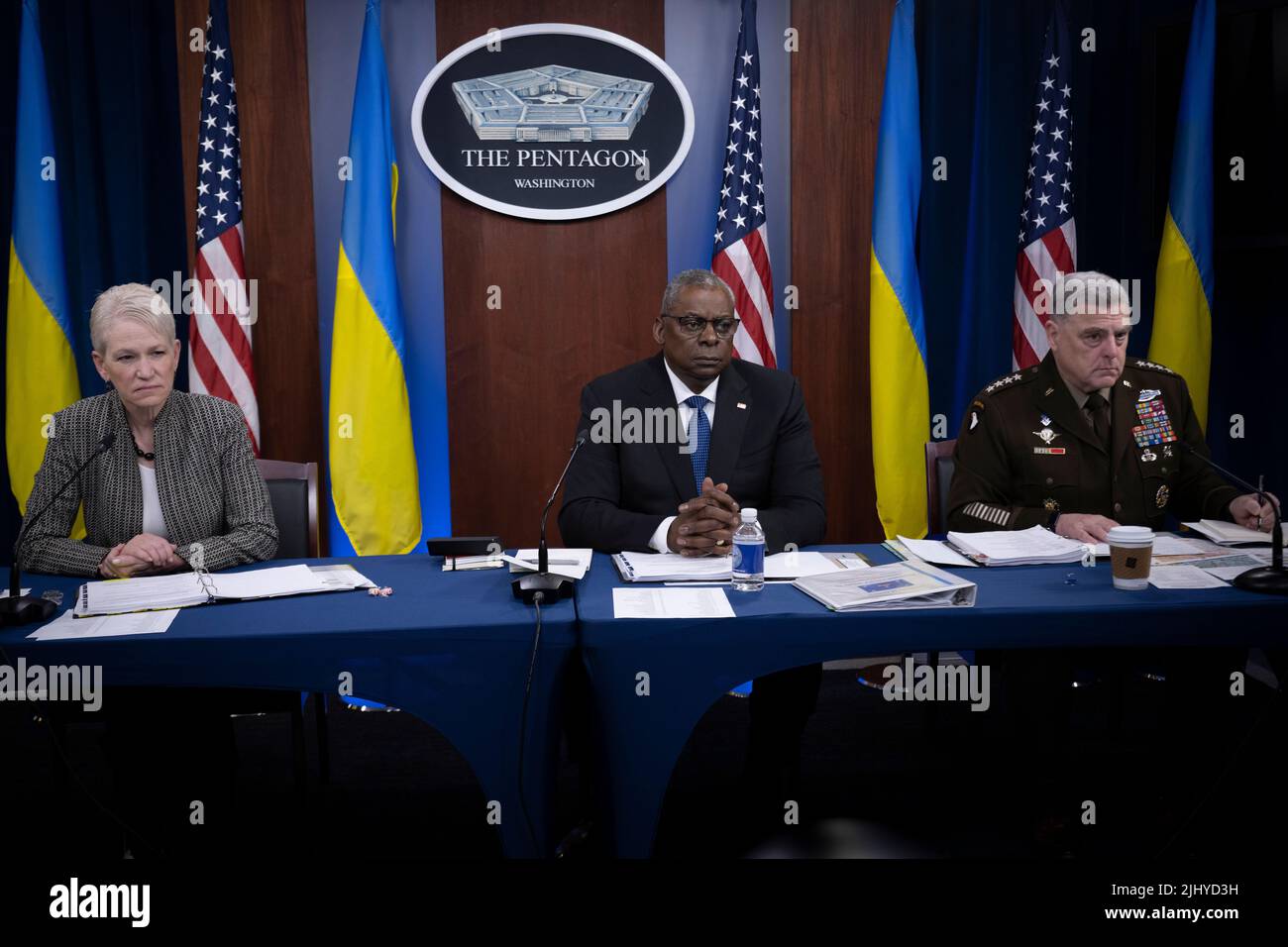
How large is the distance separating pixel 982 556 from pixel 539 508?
7.31 ft

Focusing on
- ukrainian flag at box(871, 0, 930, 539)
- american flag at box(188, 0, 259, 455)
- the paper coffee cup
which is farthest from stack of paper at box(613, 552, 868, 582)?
american flag at box(188, 0, 259, 455)

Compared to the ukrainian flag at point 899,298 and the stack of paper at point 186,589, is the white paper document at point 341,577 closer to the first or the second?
the stack of paper at point 186,589

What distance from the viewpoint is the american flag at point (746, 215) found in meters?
3.72

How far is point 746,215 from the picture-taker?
12.3 ft

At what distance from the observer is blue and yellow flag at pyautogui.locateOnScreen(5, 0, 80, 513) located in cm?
351

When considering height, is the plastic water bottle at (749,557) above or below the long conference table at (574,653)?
above

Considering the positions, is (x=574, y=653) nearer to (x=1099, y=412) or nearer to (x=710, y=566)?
(x=710, y=566)

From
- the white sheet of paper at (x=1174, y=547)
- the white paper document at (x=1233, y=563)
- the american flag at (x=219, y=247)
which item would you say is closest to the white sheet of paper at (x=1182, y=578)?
the white paper document at (x=1233, y=563)

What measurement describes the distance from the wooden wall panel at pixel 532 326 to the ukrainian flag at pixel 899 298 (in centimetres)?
88

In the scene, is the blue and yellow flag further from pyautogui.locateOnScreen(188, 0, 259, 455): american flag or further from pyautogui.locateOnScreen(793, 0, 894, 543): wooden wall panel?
pyautogui.locateOnScreen(793, 0, 894, 543): wooden wall panel

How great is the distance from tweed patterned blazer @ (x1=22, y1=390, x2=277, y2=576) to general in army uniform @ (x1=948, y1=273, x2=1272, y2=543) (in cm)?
181
